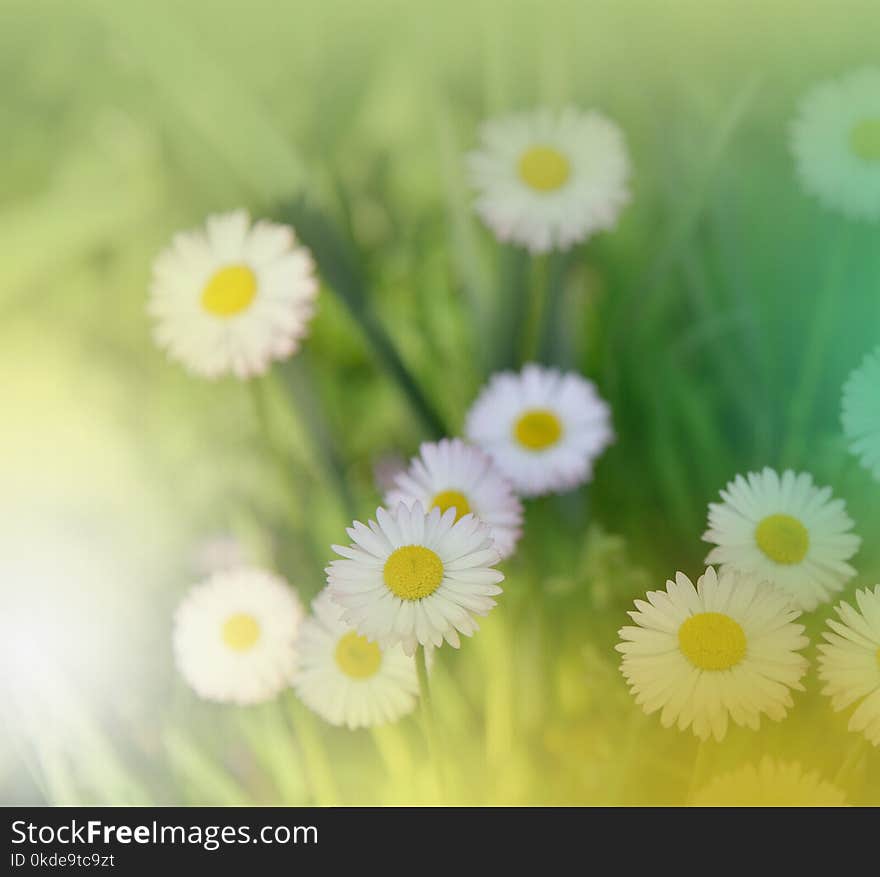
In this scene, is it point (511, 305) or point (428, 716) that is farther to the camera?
point (511, 305)

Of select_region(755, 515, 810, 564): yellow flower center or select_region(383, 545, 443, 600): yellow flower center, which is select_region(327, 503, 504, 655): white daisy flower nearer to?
select_region(383, 545, 443, 600): yellow flower center

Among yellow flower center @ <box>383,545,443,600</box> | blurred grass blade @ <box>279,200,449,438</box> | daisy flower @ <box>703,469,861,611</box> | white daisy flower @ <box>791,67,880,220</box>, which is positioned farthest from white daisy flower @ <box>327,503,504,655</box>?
white daisy flower @ <box>791,67,880,220</box>

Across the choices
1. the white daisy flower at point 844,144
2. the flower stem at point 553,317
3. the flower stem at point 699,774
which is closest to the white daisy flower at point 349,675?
the flower stem at point 699,774

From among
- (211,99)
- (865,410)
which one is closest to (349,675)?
(865,410)

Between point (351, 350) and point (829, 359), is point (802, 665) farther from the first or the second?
point (351, 350)

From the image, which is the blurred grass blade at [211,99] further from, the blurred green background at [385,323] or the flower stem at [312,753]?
the flower stem at [312,753]

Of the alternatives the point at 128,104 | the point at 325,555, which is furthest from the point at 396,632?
the point at 128,104

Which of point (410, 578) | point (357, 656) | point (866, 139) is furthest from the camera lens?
point (866, 139)

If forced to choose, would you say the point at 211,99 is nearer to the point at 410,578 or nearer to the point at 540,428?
the point at 540,428
